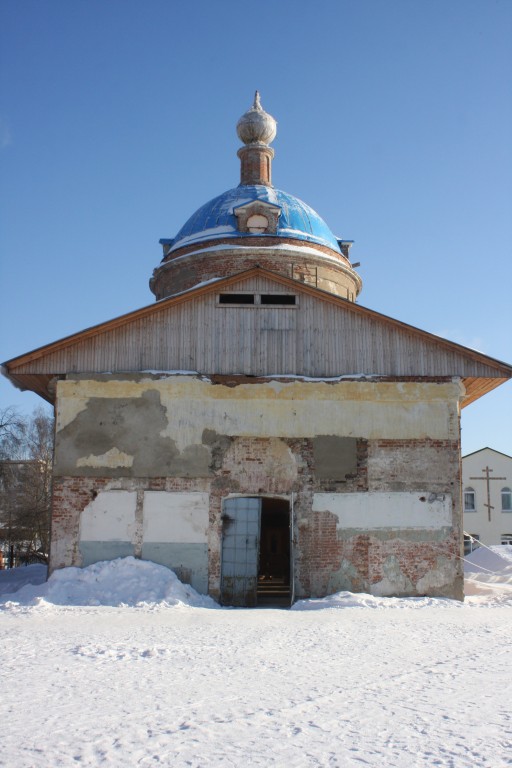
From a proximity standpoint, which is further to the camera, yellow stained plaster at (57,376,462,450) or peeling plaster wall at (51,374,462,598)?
yellow stained plaster at (57,376,462,450)

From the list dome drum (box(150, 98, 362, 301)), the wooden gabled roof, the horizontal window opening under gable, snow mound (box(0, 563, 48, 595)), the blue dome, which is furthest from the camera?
the blue dome

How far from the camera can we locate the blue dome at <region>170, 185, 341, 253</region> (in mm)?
24516

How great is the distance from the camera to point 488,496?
4434 centimetres

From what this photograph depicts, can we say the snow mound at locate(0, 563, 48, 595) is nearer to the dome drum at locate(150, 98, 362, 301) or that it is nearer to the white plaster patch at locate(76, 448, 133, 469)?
the white plaster patch at locate(76, 448, 133, 469)

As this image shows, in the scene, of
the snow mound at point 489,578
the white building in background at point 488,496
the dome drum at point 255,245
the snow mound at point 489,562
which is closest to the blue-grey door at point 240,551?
the snow mound at point 489,578

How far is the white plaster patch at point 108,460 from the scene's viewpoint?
1557 centimetres

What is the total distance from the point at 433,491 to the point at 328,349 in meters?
3.69

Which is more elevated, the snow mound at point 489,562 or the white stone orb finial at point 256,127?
the white stone orb finial at point 256,127

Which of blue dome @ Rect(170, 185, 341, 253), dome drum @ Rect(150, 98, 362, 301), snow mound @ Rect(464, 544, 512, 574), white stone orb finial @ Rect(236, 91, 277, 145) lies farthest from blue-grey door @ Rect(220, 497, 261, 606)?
white stone orb finial @ Rect(236, 91, 277, 145)

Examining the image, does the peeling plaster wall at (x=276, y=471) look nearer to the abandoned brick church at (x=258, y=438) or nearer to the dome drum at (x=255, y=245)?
the abandoned brick church at (x=258, y=438)

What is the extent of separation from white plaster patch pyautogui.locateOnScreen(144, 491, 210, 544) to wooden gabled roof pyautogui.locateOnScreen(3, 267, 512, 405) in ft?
8.79

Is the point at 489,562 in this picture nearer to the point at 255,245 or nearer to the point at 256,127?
the point at 255,245

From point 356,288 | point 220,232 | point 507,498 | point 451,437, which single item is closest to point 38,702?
point 451,437

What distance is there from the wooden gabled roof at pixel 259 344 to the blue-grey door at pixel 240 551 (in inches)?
112
